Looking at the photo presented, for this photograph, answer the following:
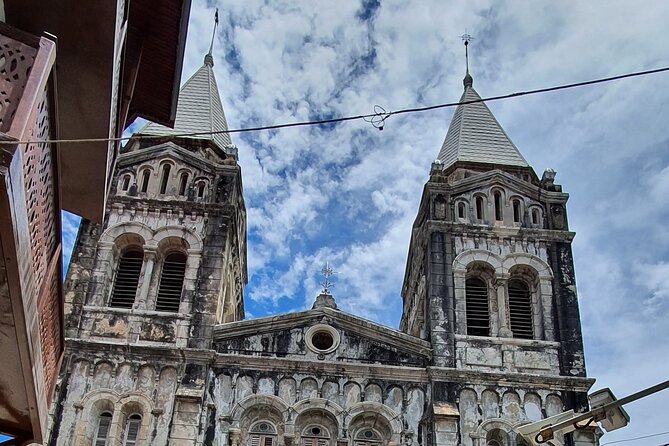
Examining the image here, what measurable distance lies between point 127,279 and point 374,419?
7.62 m

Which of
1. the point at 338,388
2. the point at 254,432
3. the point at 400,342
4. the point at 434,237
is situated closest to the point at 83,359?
the point at 254,432

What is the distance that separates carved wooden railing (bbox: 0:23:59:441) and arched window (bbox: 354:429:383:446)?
34.7ft

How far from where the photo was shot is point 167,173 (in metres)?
24.0

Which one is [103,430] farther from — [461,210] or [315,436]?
[461,210]

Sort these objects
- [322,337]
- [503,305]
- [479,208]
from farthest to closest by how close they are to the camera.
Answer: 1. [479,208]
2. [503,305]
3. [322,337]

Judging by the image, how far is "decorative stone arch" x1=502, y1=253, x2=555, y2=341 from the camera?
21.5 meters

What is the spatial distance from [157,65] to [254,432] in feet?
33.7

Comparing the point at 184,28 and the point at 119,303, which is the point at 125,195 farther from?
the point at 184,28

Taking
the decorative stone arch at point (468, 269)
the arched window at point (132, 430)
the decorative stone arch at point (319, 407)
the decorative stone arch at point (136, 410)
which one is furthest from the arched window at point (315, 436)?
the decorative stone arch at point (468, 269)

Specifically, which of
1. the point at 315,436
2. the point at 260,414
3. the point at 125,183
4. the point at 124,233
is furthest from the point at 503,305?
the point at 125,183

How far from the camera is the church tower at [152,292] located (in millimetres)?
19312

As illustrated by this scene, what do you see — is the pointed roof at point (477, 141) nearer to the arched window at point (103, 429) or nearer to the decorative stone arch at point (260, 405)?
the decorative stone arch at point (260, 405)

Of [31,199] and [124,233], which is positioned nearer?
[31,199]

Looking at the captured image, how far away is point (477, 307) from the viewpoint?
72.9ft
